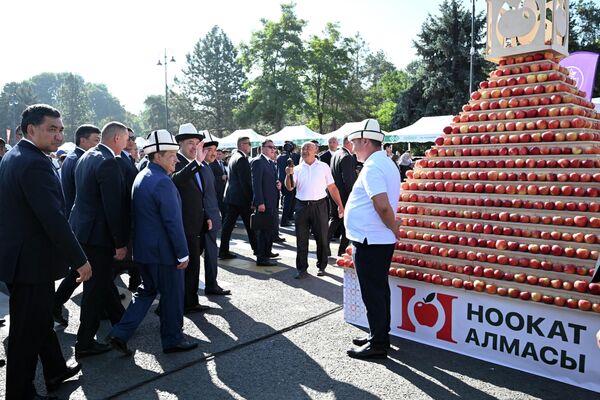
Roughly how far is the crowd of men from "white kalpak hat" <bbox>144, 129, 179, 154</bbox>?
0.04 feet

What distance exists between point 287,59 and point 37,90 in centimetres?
11059

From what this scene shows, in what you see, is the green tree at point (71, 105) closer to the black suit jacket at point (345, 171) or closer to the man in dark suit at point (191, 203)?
the black suit jacket at point (345, 171)

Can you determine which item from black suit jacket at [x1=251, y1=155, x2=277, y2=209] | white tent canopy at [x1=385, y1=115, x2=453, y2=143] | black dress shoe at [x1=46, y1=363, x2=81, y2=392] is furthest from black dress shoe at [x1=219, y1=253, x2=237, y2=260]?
white tent canopy at [x1=385, y1=115, x2=453, y2=143]

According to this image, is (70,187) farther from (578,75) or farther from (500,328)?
(578,75)

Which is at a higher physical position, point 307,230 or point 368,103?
point 368,103

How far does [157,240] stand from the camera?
419 cm

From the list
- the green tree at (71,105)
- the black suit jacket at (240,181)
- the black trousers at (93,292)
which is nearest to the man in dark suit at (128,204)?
the black trousers at (93,292)

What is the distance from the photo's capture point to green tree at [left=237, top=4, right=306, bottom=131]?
1718 inches

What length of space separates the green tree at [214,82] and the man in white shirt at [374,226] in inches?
2298

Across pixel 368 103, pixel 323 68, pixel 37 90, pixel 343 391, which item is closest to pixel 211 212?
pixel 343 391

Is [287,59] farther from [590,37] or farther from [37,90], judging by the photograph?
[37,90]

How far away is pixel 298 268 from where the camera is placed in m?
7.23

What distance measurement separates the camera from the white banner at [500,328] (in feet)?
12.1

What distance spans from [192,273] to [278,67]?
42.0m
